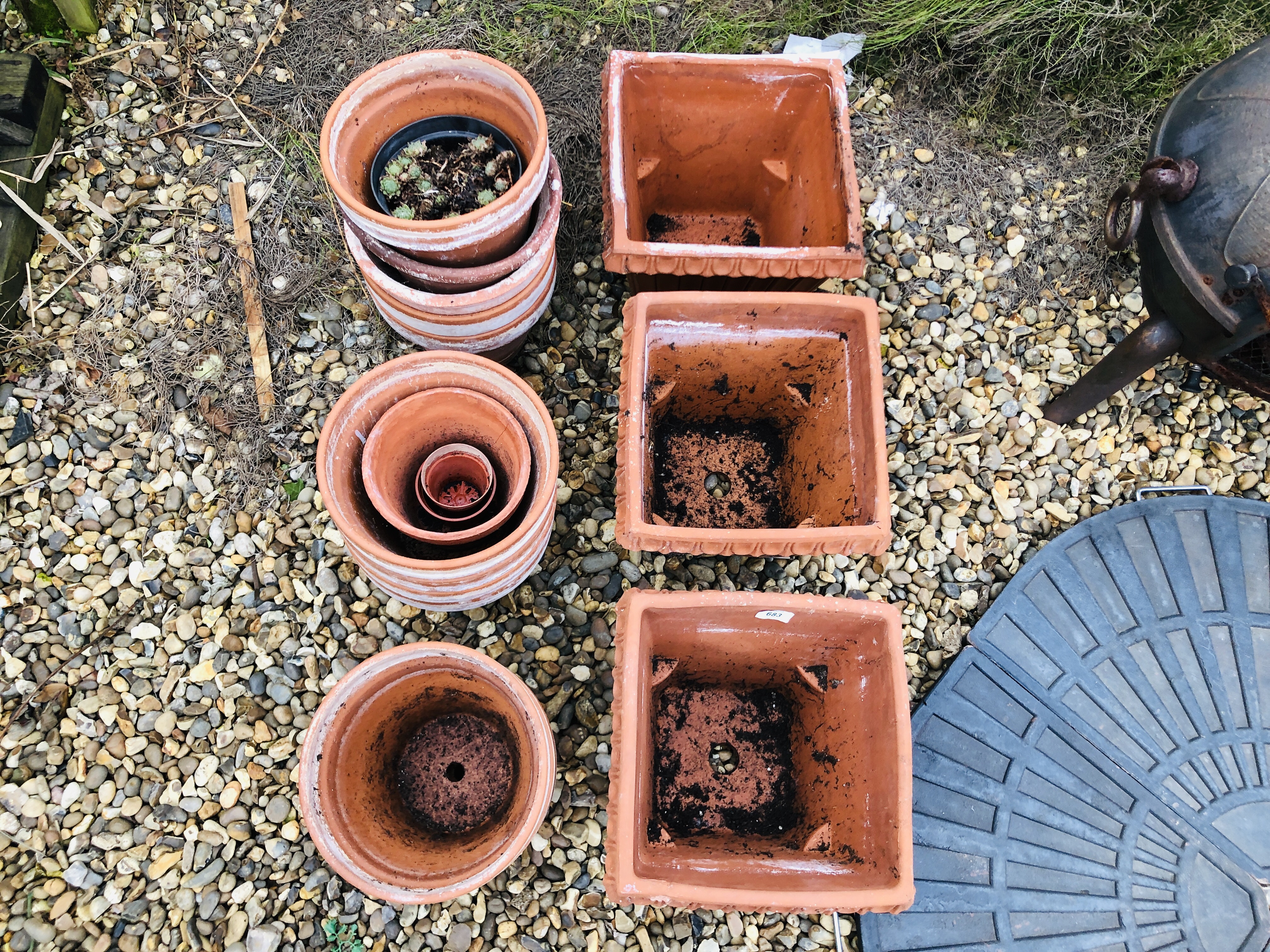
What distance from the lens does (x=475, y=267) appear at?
2154 millimetres

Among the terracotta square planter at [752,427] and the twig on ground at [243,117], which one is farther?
the twig on ground at [243,117]

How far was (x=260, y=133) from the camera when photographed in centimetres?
287

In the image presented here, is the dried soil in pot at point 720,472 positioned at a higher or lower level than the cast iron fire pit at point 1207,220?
lower

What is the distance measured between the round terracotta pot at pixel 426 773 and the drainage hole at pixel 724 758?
0.53 metres

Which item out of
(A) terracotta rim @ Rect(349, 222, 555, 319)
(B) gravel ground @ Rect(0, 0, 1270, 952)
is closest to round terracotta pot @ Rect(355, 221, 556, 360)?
(A) terracotta rim @ Rect(349, 222, 555, 319)

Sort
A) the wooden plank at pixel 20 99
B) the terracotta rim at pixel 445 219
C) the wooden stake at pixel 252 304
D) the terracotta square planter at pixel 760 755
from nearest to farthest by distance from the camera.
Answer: the terracotta square planter at pixel 760 755, the terracotta rim at pixel 445 219, the wooden stake at pixel 252 304, the wooden plank at pixel 20 99

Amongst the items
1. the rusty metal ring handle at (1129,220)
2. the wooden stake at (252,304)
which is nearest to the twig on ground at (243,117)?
the wooden stake at (252,304)

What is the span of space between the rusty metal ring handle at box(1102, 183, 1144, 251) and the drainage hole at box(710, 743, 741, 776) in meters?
1.84

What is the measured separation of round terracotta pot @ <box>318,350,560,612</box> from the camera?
1.82 metres

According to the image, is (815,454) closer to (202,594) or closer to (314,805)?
(314,805)

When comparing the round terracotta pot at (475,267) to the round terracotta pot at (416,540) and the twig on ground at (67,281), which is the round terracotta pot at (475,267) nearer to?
the round terracotta pot at (416,540)

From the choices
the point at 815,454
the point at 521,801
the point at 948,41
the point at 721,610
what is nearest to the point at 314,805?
the point at 521,801

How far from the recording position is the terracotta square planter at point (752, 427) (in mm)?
1932

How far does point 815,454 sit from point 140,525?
225 cm
